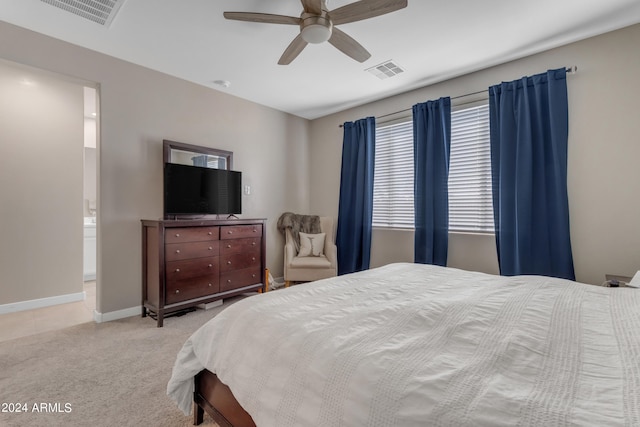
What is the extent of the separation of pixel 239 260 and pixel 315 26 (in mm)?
2653

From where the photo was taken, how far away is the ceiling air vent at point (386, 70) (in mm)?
3225

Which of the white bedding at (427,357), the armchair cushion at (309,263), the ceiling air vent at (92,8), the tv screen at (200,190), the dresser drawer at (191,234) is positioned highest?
the ceiling air vent at (92,8)

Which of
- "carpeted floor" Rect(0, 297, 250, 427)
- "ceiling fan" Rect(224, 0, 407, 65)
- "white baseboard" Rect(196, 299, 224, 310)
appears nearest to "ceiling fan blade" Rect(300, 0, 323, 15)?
"ceiling fan" Rect(224, 0, 407, 65)

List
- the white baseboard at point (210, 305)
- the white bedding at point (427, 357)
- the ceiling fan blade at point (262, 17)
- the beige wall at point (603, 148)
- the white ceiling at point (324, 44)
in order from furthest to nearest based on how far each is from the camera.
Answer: the white baseboard at point (210, 305)
the beige wall at point (603, 148)
the white ceiling at point (324, 44)
the ceiling fan blade at point (262, 17)
the white bedding at point (427, 357)

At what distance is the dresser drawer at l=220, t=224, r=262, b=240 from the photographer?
11.4 ft

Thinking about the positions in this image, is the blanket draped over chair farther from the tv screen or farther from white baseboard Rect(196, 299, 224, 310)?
white baseboard Rect(196, 299, 224, 310)

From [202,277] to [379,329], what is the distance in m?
2.63

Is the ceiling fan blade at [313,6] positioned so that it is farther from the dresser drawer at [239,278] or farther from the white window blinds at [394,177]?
the dresser drawer at [239,278]

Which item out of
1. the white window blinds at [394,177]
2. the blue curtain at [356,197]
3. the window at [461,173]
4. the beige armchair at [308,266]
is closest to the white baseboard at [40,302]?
the beige armchair at [308,266]

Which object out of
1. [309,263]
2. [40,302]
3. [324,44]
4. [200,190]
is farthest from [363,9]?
[40,302]

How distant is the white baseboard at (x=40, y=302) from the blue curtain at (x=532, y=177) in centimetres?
504

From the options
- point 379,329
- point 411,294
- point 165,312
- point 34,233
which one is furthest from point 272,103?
point 379,329

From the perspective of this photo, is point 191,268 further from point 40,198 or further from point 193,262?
point 40,198

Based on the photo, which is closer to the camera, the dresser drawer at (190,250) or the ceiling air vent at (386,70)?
the dresser drawer at (190,250)
